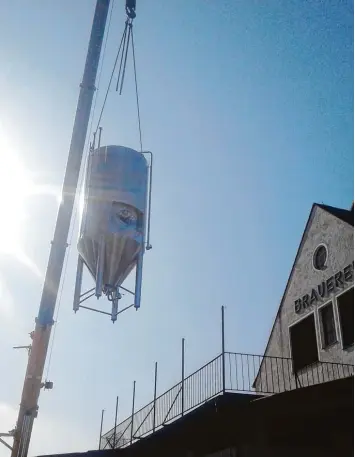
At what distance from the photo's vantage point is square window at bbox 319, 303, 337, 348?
18141mm

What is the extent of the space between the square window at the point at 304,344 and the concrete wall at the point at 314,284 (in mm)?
250

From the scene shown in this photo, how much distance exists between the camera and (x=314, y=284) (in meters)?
19.5

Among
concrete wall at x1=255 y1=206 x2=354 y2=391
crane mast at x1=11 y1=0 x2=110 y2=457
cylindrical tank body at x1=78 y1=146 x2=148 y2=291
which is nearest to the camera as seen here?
crane mast at x1=11 y1=0 x2=110 y2=457

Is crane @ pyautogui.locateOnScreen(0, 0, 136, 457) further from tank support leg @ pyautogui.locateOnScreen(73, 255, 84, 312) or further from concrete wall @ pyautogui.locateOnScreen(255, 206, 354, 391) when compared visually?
concrete wall @ pyautogui.locateOnScreen(255, 206, 354, 391)

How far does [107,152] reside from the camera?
56.9ft

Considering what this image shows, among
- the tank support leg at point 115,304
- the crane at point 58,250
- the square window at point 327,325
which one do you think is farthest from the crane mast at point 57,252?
the square window at point 327,325

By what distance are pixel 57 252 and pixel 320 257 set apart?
10.0 metres

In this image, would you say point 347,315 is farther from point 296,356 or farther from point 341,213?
point 341,213

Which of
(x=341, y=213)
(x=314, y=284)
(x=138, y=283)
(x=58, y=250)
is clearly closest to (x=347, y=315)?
(x=314, y=284)

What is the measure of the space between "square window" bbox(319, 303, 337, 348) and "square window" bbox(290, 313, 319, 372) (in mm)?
693

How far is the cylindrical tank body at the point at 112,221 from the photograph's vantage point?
15.7m

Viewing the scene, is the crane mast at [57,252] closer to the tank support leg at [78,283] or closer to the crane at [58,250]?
the crane at [58,250]

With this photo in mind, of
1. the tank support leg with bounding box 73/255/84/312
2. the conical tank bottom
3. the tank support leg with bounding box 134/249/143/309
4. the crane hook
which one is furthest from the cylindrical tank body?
the crane hook

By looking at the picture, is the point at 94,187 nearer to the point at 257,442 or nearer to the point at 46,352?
the point at 46,352
